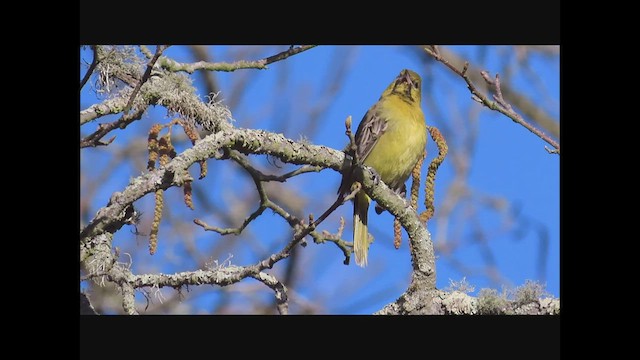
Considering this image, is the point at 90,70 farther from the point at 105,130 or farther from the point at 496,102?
the point at 496,102

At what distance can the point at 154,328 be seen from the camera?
12.1 ft

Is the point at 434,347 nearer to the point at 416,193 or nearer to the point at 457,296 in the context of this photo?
the point at 457,296

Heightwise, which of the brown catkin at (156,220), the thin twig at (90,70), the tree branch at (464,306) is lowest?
the tree branch at (464,306)

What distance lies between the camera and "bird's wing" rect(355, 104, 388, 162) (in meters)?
4.57

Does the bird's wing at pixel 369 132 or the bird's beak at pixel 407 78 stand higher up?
the bird's beak at pixel 407 78

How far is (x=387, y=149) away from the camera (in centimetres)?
461

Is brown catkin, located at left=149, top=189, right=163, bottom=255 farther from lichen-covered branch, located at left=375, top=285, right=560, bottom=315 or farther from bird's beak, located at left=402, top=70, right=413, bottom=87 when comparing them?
bird's beak, located at left=402, top=70, right=413, bottom=87

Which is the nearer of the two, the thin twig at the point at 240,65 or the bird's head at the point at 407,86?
the thin twig at the point at 240,65

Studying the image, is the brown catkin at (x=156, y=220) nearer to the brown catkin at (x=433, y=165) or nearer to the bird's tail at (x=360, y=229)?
the brown catkin at (x=433, y=165)

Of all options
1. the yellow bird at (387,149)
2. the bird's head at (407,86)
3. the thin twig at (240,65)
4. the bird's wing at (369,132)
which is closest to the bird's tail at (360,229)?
the yellow bird at (387,149)

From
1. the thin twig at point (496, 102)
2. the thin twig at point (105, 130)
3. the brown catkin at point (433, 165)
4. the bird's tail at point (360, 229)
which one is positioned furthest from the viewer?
the bird's tail at point (360, 229)

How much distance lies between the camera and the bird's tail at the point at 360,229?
4531 millimetres

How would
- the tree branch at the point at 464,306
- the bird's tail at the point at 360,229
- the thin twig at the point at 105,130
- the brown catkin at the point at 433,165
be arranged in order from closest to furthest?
the thin twig at the point at 105,130 < the brown catkin at the point at 433,165 < the tree branch at the point at 464,306 < the bird's tail at the point at 360,229
